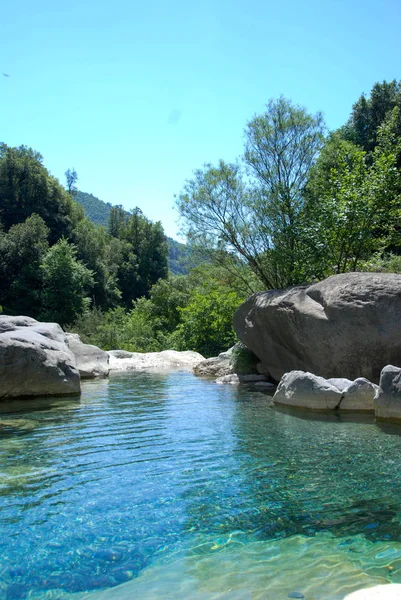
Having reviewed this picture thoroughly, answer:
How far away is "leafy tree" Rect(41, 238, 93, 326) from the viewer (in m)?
37.9

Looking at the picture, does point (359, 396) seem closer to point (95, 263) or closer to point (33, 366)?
point (33, 366)

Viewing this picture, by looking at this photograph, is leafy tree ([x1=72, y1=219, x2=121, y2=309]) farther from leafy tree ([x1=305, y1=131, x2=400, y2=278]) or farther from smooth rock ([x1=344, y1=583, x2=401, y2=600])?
smooth rock ([x1=344, y1=583, x2=401, y2=600])

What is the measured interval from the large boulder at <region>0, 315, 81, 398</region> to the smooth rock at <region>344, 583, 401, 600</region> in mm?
10618

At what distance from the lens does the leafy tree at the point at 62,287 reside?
37.9 metres

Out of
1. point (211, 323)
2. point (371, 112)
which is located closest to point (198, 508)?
point (211, 323)

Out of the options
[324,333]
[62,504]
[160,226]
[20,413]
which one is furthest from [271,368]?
[160,226]

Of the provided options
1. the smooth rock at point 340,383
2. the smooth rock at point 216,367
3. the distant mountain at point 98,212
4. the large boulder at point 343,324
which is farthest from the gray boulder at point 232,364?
the distant mountain at point 98,212

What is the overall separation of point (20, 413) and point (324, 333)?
733cm

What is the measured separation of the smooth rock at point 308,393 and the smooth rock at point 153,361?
11054 millimetres

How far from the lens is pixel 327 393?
11031mm

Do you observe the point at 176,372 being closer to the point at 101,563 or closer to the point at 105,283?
the point at 101,563

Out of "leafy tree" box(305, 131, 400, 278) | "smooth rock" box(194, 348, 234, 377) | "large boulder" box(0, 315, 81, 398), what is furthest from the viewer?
"smooth rock" box(194, 348, 234, 377)

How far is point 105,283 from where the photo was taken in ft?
166

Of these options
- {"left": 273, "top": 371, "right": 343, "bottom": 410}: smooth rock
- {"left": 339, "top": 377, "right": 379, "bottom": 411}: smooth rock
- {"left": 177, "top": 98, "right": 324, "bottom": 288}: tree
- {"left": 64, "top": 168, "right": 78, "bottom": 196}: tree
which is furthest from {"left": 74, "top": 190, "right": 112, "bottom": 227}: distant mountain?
{"left": 339, "top": 377, "right": 379, "bottom": 411}: smooth rock
